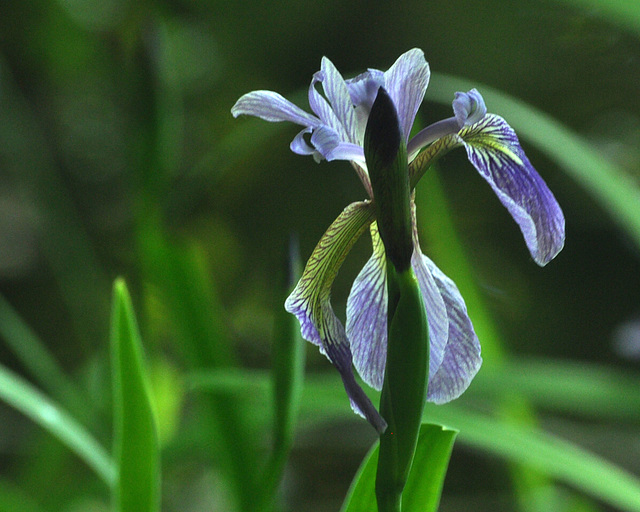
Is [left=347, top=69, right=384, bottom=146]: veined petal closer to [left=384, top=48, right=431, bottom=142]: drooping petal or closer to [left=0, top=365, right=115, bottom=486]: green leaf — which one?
[left=384, top=48, right=431, bottom=142]: drooping petal

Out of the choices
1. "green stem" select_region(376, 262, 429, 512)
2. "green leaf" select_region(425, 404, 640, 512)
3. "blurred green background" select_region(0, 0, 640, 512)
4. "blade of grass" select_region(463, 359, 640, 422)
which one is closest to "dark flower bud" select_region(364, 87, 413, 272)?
"green stem" select_region(376, 262, 429, 512)

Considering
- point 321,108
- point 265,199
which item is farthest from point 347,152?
point 265,199

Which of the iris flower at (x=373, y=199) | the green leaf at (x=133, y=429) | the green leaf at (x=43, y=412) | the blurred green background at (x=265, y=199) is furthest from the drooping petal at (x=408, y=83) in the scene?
the blurred green background at (x=265, y=199)

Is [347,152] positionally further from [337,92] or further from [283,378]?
[283,378]

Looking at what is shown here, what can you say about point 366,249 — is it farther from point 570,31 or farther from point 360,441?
point 570,31

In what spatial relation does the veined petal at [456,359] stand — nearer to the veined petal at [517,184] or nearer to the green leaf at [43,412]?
the veined petal at [517,184]
